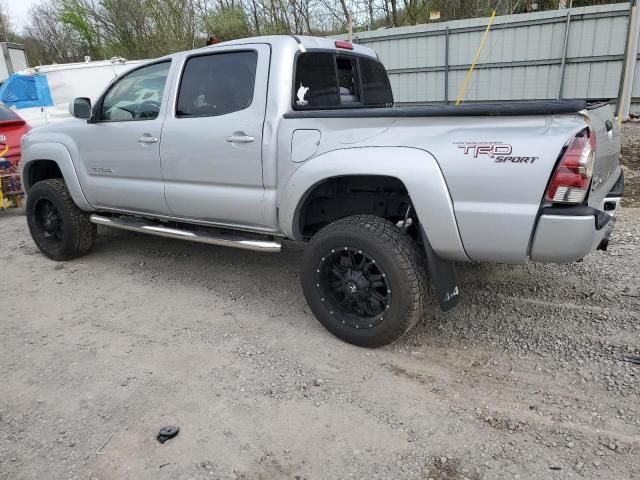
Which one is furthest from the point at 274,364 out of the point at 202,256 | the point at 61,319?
the point at 202,256

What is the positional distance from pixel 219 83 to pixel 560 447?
3168 millimetres

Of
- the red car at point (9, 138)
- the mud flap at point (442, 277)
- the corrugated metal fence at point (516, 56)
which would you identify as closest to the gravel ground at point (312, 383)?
the mud flap at point (442, 277)

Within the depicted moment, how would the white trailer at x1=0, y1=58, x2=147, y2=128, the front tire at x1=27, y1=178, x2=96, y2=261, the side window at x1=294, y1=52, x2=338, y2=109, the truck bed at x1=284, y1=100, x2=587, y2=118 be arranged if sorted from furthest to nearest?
the white trailer at x1=0, y1=58, x2=147, y2=128, the front tire at x1=27, y1=178, x2=96, y2=261, the side window at x1=294, y1=52, x2=338, y2=109, the truck bed at x1=284, y1=100, x2=587, y2=118

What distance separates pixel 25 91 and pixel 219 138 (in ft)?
35.3

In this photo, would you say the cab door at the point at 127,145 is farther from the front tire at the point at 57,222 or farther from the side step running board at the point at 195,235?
the front tire at the point at 57,222

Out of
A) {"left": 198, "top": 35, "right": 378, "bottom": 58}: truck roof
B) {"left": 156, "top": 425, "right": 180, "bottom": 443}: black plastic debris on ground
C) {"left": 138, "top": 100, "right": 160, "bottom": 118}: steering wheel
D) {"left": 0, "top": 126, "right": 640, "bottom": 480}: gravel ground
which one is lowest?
{"left": 0, "top": 126, "right": 640, "bottom": 480}: gravel ground

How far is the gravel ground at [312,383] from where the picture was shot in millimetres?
2369

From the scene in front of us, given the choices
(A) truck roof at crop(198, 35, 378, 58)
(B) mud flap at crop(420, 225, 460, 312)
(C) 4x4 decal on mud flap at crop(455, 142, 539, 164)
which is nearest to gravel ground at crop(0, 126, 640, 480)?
(B) mud flap at crop(420, 225, 460, 312)

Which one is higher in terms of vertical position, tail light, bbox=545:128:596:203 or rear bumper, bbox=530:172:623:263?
tail light, bbox=545:128:596:203

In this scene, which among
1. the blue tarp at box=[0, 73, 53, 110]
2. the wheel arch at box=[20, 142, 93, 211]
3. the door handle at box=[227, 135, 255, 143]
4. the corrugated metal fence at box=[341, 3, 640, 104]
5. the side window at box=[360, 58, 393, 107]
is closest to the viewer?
the door handle at box=[227, 135, 255, 143]

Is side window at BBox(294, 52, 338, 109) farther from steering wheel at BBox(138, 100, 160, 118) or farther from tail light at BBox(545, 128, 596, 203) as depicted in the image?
tail light at BBox(545, 128, 596, 203)

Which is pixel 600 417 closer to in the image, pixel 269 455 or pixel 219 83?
pixel 269 455

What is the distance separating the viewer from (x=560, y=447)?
7.73 ft

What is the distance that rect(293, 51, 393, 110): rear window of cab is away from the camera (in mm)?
3668
